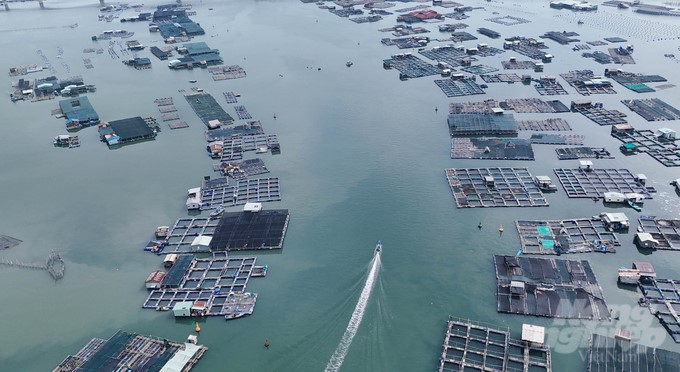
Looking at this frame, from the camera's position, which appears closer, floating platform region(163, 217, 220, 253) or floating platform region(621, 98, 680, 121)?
floating platform region(163, 217, 220, 253)

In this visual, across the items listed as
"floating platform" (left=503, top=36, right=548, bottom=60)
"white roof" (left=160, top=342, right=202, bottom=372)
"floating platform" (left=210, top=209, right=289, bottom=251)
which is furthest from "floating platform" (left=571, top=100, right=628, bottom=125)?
"white roof" (left=160, top=342, right=202, bottom=372)

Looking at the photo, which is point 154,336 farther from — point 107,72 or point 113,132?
point 107,72

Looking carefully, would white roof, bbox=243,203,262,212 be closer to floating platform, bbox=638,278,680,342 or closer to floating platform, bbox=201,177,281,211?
floating platform, bbox=201,177,281,211

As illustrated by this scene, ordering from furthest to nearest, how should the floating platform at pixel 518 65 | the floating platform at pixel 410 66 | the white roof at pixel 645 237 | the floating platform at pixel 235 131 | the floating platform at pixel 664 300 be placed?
Answer: 1. the floating platform at pixel 518 65
2. the floating platform at pixel 410 66
3. the floating platform at pixel 235 131
4. the white roof at pixel 645 237
5. the floating platform at pixel 664 300

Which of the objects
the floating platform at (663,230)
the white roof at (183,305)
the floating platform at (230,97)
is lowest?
the white roof at (183,305)

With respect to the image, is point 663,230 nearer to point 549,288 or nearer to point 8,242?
point 549,288

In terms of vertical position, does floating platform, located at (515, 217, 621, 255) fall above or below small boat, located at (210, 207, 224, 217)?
above

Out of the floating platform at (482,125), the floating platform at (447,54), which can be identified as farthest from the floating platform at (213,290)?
the floating platform at (447,54)

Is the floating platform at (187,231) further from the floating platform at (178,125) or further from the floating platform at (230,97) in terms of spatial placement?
the floating platform at (230,97)
